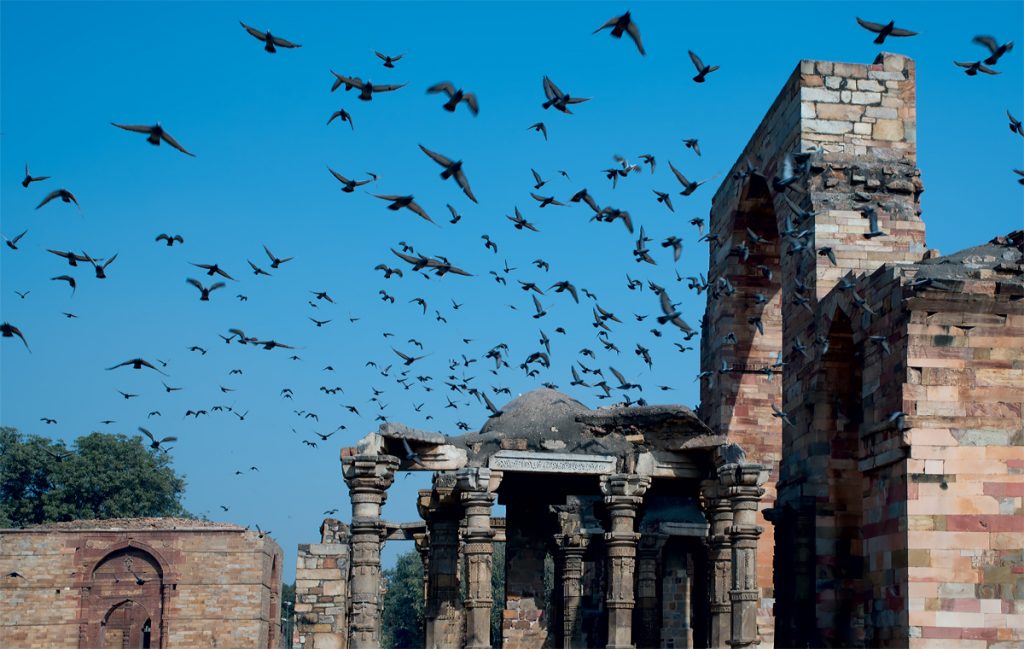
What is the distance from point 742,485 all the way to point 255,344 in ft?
20.1

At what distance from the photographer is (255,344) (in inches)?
594

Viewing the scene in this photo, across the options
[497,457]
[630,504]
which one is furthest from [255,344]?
[630,504]

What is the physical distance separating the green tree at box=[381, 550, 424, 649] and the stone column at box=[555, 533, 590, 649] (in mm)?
36002

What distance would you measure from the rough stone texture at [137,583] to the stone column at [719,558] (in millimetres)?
19310

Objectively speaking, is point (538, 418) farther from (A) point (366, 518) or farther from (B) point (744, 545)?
(B) point (744, 545)

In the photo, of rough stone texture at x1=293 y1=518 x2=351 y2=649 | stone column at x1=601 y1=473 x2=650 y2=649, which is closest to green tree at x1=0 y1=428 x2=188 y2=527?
rough stone texture at x1=293 y1=518 x2=351 y2=649

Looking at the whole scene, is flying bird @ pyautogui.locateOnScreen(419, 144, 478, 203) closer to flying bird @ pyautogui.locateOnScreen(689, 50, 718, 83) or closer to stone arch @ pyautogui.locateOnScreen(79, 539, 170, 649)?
flying bird @ pyautogui.locateOnScreen(689, 50, 718, 83)

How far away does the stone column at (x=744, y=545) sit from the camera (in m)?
14.8

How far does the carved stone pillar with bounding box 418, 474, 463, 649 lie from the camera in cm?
1873

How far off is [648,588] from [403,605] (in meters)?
38.4

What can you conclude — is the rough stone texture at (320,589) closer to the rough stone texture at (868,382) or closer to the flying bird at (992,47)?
the rough stone texture at (868,382)

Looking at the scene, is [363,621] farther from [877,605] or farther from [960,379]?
[960,379]

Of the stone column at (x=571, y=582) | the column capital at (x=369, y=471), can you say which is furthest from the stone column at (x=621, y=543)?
the stone column at (x=571, y=582)

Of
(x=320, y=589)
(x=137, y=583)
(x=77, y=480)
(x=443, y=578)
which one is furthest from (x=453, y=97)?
(x=77, y=480)
